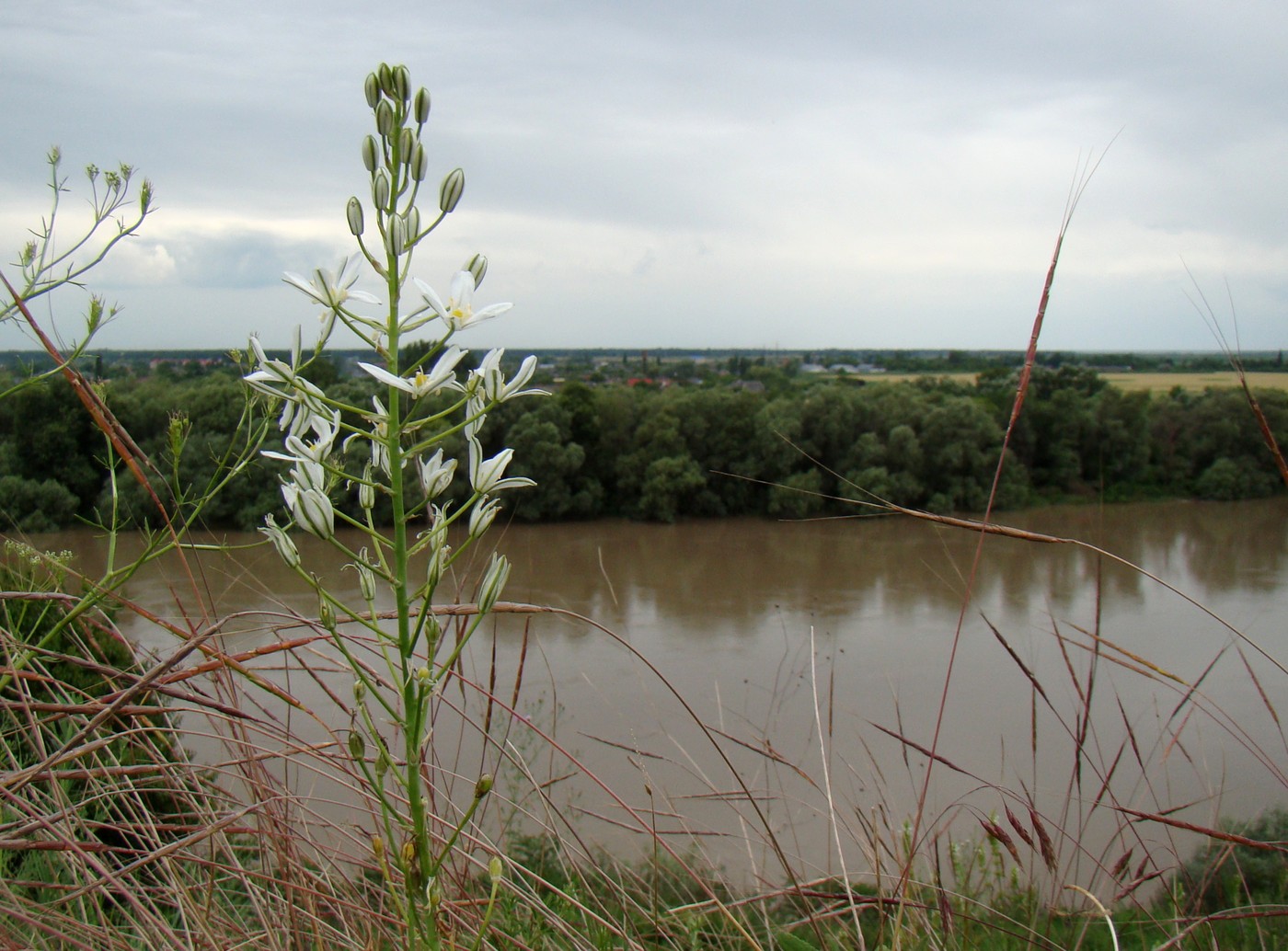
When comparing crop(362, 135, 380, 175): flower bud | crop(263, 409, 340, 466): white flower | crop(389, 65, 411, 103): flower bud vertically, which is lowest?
crop(263, 409, 340, 466): white flower

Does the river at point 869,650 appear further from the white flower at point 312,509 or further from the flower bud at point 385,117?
the flower bud at point 385,117

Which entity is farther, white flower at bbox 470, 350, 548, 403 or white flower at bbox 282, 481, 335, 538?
white flower at bbox 470, 350, 548, 403

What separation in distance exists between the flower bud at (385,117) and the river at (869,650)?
4.50ft

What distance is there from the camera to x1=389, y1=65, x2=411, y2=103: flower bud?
1221 millimetres

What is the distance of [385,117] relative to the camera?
1229 mm

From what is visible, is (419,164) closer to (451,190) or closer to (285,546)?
(451,190)

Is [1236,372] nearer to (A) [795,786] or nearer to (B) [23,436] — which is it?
(A) [795,786]

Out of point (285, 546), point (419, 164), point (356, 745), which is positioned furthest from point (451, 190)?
point (356, 745)

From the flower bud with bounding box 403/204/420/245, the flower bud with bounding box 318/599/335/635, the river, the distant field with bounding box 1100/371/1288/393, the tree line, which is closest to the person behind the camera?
the flower bud with bounding box 318/599/335/635

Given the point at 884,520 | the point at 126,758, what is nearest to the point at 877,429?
the point at 884,520

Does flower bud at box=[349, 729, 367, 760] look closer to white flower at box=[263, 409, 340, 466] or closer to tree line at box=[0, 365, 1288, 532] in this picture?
white flower at box=[263, 409, 340, 466]

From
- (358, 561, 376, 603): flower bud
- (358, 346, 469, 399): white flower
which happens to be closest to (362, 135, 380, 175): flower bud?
(358, 346, 469, 399): white flower

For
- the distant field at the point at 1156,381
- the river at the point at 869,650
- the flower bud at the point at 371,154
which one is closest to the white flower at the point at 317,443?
the flower bud at the point at 371,154

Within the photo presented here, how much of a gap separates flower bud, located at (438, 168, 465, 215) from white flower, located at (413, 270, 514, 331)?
0.10 metres
